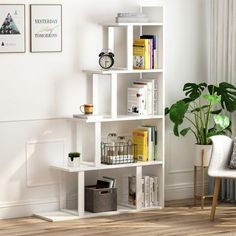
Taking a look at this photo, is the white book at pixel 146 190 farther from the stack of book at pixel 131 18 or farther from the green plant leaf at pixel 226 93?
the stack of book at pixel 131 18

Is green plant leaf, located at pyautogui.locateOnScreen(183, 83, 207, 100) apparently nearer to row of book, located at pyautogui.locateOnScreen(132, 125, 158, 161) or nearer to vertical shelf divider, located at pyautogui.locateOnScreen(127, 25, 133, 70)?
row of book, located at pyautogui.locateOnScreen(132, 125, 158, 161)

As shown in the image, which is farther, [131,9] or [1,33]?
[131,9]

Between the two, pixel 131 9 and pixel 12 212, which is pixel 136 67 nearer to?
pixel 131 9

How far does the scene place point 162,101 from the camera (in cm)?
686

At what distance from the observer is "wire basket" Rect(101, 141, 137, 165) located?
6.67 m

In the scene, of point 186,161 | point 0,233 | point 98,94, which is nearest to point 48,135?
point 98,94

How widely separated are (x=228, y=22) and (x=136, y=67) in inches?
Result: 41.7

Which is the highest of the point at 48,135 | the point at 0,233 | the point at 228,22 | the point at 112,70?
the point at 228,22

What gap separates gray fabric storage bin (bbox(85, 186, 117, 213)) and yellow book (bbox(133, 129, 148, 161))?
1.38ft

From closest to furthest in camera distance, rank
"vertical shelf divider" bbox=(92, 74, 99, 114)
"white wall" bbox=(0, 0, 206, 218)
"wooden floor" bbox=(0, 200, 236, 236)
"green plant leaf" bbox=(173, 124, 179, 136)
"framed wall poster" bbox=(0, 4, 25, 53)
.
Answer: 1. "wooden floor" bbox=(0, 200, 236, 236)
2. "framed wall poster" bbox=(0, 4, 25, 53)
3. "white wall" bbox=(0, 0, 206, 218)
4. "vertical shelf divider" bbox=(92, 74, 99, 114)
5. "green plant leaf" bbox=(173, 124, 179, 136)

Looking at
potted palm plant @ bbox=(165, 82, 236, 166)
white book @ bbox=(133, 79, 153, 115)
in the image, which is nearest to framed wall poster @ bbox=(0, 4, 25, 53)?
white book @ bbox=(133, 79, 153, 115)

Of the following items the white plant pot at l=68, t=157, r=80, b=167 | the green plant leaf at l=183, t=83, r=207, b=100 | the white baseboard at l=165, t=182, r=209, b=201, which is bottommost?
the white baseboard at l=165, t=182, r=209, b=201

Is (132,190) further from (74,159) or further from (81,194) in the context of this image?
(74,159)

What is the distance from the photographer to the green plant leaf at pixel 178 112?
22.6 feet
